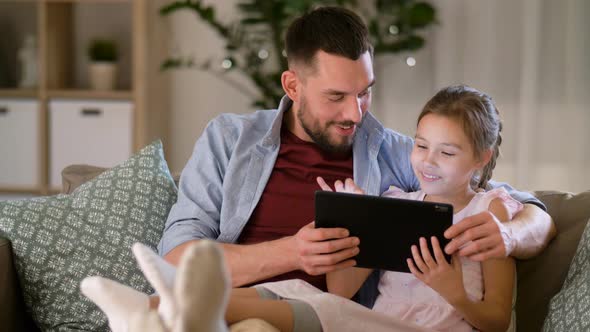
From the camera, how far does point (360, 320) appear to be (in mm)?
1677

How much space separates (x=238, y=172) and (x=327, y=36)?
400mm

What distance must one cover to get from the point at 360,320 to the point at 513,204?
464 millimetres

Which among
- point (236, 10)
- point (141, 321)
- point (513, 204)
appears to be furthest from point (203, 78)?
point (141, 321)

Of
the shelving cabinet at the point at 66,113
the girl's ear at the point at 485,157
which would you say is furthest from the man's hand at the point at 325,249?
the shelving cabinet at the point at 66,113

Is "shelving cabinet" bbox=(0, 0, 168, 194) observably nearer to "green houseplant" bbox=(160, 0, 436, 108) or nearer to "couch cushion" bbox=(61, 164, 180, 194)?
"green houseplant" bbox=(160, 0, 436, 108)

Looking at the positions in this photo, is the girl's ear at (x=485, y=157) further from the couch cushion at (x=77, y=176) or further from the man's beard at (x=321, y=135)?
the couch cushion at (x=77, y=176)

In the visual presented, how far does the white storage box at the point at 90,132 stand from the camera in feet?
13.5

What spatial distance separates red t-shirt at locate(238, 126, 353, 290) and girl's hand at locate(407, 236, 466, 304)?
36 centimetres

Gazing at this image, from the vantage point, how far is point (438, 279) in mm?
1684

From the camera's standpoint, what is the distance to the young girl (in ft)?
5.42

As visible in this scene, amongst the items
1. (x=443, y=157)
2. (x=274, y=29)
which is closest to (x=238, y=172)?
(x=443, y=157)

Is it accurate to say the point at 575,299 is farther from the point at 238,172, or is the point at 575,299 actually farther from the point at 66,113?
the point at 66,113

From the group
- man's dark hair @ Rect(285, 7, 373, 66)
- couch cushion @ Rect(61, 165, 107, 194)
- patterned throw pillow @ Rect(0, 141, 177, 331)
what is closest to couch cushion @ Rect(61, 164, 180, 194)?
couch cushion @ Rect(61, 165, 107, 194)

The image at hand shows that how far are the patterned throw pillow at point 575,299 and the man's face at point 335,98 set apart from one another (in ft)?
1.93
